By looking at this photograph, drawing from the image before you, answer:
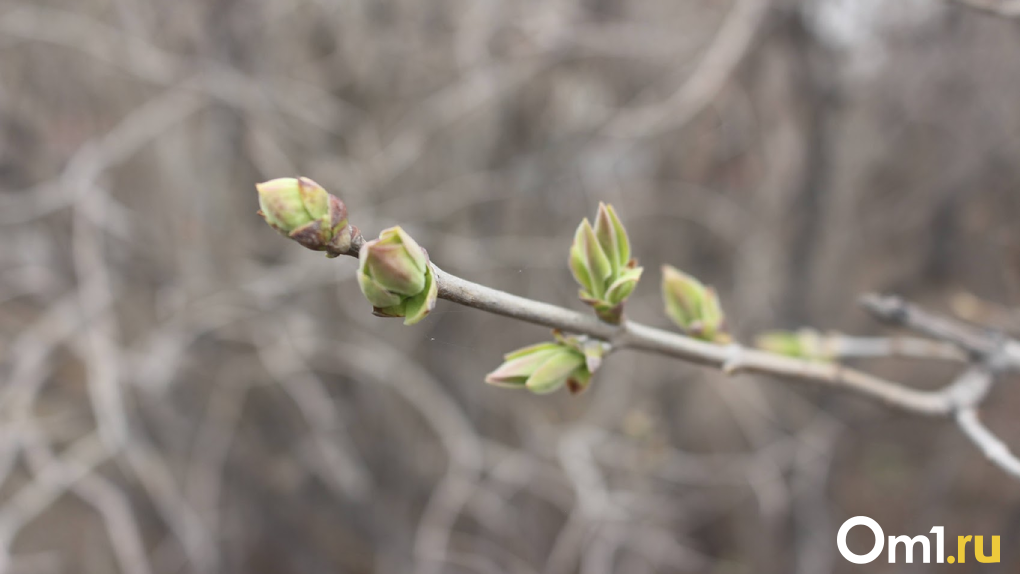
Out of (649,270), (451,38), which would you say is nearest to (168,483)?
(451,38)

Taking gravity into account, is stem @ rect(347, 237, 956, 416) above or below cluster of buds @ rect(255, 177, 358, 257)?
below

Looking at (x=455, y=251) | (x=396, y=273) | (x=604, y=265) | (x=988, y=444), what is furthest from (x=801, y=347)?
(x=455, y=251)

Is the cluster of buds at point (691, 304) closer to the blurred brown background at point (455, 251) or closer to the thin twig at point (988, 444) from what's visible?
the thin twig at point (988, 444)

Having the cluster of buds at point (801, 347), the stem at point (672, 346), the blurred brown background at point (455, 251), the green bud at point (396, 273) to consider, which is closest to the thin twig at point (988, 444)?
the stem at point (672, 346)

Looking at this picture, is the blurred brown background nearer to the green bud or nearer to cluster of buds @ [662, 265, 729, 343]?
cluster of buds @ [662, 265, 729, 343]

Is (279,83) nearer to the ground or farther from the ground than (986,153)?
farther from the ground

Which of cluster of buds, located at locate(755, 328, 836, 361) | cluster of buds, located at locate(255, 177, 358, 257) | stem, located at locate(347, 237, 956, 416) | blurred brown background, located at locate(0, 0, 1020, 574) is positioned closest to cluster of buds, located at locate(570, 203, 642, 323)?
stem, located at locate(347, 237, 956, 416)

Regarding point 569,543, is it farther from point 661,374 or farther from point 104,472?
point 104,472
